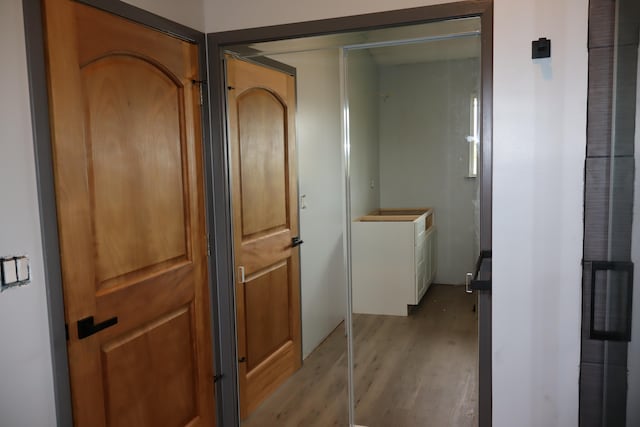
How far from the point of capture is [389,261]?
2469 mm

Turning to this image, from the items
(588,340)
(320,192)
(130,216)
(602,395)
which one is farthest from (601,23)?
(130,216)

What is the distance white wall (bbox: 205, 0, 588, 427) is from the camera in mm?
1881

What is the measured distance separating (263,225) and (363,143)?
2.21 ft

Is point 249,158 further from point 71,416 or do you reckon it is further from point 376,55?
point 71,416

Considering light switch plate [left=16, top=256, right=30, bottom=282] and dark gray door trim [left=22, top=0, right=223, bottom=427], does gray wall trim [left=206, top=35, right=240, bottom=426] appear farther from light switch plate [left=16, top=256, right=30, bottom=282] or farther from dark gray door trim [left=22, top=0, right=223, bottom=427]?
light switch plate [left=16, top=256, right=30, bottom=282]

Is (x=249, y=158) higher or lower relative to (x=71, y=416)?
higher

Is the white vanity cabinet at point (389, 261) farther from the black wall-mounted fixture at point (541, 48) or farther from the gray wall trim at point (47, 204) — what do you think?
the gray wall trim at point (47, 204)

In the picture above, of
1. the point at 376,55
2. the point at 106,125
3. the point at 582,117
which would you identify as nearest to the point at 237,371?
the point at 106,125

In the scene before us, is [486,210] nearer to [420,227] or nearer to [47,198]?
[420,227]

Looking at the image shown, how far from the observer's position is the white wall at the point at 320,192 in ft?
8.14

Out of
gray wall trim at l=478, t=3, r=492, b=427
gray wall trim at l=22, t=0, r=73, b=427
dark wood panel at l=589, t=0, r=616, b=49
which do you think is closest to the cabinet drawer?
gray wall trim at l=478, t=3, r=492, b=427

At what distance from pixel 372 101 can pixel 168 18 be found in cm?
98

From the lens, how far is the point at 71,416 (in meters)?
1.66

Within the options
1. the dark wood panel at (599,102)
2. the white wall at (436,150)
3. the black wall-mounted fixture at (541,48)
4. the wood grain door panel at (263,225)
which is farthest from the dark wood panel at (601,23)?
the wood grain door panel at (263,225)
